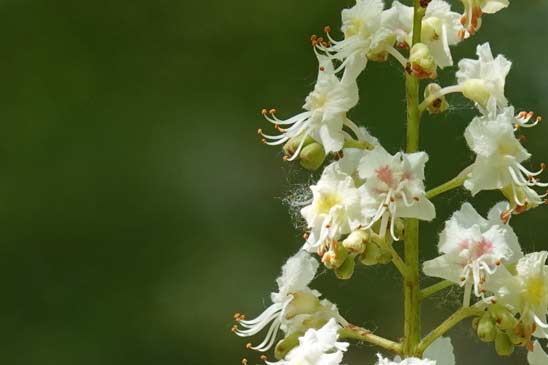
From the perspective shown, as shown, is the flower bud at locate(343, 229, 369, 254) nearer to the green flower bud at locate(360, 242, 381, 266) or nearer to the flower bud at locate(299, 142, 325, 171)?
the green flower bud at locate(360, 242, 381, 266)

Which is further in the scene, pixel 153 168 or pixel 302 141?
pixel 153 168

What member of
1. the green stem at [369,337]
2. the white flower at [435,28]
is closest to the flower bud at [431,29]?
the white flower at [435,28]

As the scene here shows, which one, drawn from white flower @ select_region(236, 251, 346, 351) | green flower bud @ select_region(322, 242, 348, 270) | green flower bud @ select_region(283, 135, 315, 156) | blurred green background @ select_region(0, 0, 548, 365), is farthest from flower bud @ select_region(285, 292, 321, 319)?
blurred green background @ select_region(0, 0, 548, 365)

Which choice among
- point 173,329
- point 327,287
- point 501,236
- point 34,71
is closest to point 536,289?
point 501,236

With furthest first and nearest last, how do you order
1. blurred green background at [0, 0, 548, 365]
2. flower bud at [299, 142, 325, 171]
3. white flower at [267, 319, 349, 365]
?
blurred green background at [0, 0, 548, 365]
flower bud at [299, 142, 325, 171]
white flower at [267, 319, 349, 365]

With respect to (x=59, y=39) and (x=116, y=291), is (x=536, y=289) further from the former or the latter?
(x=59, y=39)
